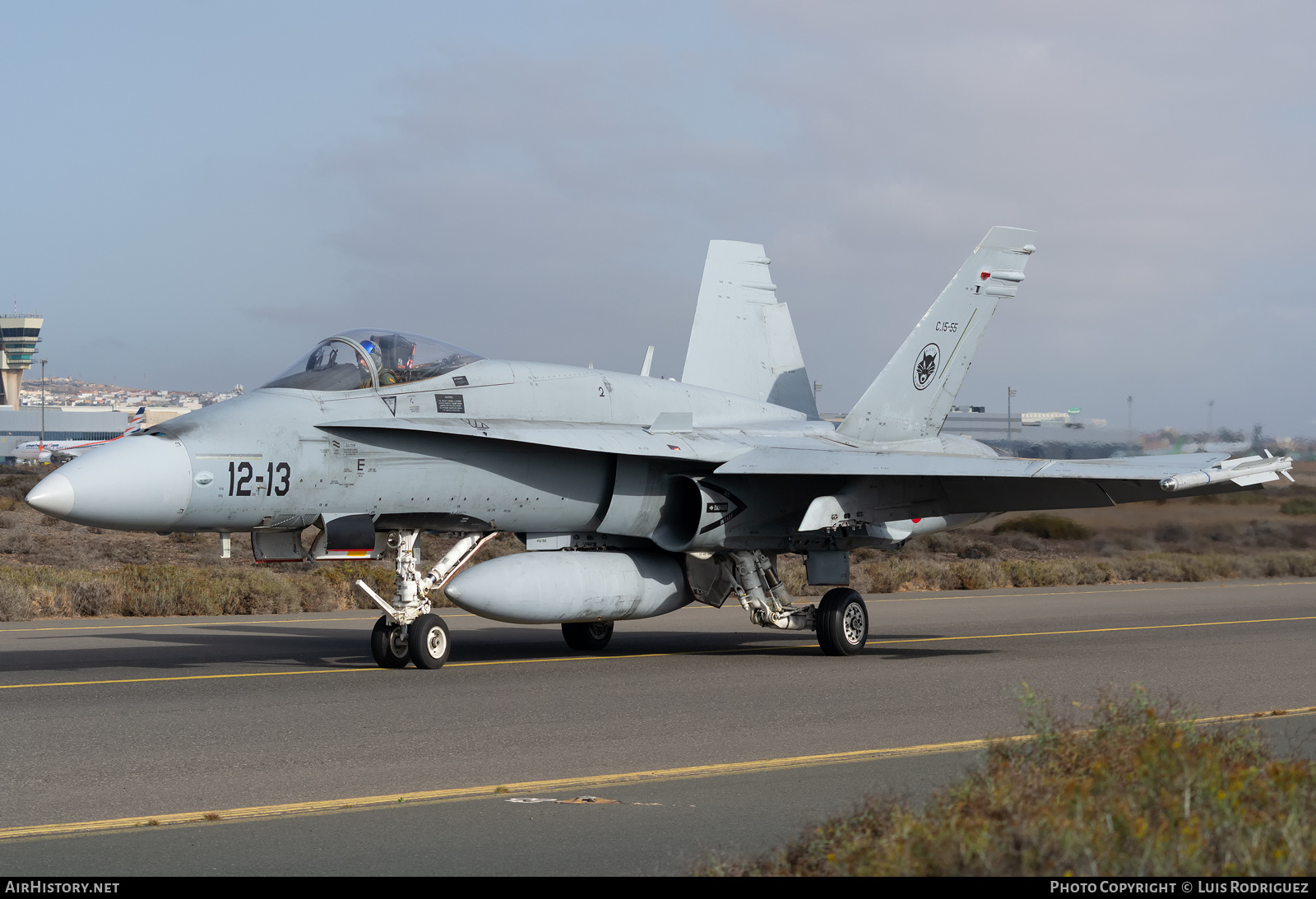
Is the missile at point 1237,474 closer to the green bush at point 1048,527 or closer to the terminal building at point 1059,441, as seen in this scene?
the terminal building at point 1059,441

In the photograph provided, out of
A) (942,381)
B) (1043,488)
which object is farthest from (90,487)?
(942,381)

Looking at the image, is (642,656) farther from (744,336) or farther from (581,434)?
(744,336)

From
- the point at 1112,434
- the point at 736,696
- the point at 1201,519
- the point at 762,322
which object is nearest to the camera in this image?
the point at 736,696

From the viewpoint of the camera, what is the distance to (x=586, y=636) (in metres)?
15.5

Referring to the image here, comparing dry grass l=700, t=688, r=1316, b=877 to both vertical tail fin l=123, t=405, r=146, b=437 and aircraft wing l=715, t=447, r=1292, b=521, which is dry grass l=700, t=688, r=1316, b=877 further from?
vertical tail fin l=123, t=405, r=146, b=437

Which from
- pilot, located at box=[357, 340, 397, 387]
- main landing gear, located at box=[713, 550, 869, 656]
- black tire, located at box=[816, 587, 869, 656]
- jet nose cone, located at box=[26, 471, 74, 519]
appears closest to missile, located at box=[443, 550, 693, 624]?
main landing gear, located at box=[713, 550, 869, 656]

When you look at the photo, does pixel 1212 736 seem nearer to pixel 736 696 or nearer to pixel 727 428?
pixel 736 696

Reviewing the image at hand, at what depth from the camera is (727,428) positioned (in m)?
15.9

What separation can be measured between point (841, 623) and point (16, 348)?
195 meters

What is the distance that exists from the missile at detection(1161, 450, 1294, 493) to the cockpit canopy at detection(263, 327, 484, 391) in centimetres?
723

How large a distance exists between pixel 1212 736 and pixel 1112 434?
62.4ft

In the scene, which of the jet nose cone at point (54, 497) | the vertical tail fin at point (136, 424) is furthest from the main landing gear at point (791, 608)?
the jet nose cone at point (54, 497)

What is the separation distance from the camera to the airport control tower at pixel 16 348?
182m

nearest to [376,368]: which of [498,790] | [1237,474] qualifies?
[498,790]
